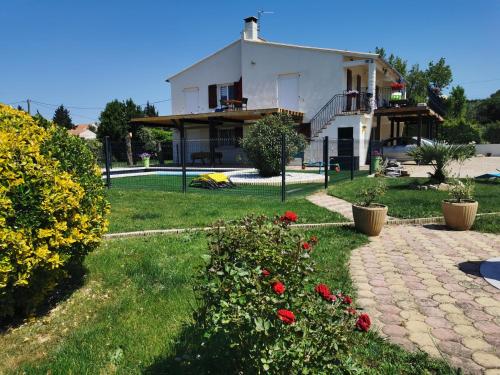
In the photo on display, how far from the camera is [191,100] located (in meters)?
27.3

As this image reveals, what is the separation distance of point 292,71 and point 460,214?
18084 millimetres

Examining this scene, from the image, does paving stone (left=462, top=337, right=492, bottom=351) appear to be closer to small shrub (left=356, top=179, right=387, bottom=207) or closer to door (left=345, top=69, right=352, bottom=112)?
small shrub (left=356, top=179, right=387, bottom=207)

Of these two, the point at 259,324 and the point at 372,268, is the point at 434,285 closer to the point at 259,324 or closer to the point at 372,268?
the point at 372,268

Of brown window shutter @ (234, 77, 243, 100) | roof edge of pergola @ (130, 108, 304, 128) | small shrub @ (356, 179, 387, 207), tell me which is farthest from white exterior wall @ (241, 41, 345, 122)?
small shrub @ (356, 179, 387, 207)

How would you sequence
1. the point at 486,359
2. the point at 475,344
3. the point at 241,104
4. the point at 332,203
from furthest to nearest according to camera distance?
the point at 241,104 → the point at 332,203 → the point at 475,344 → the point at 486,359

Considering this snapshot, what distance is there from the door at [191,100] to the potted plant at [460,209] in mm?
22412

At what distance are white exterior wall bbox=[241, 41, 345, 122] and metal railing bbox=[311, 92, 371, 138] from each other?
484 millimetres

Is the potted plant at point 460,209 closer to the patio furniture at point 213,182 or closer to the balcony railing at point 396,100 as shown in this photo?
the patio furniture at point 213,182

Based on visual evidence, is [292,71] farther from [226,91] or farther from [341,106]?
[226,91]

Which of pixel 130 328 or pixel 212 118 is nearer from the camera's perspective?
pixel 130 328

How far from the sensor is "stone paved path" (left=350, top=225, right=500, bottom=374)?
285cm

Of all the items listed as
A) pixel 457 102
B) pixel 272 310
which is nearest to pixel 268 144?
pixel 272 310

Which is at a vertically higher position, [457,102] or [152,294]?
[457,102]

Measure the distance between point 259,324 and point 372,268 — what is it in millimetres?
3209
